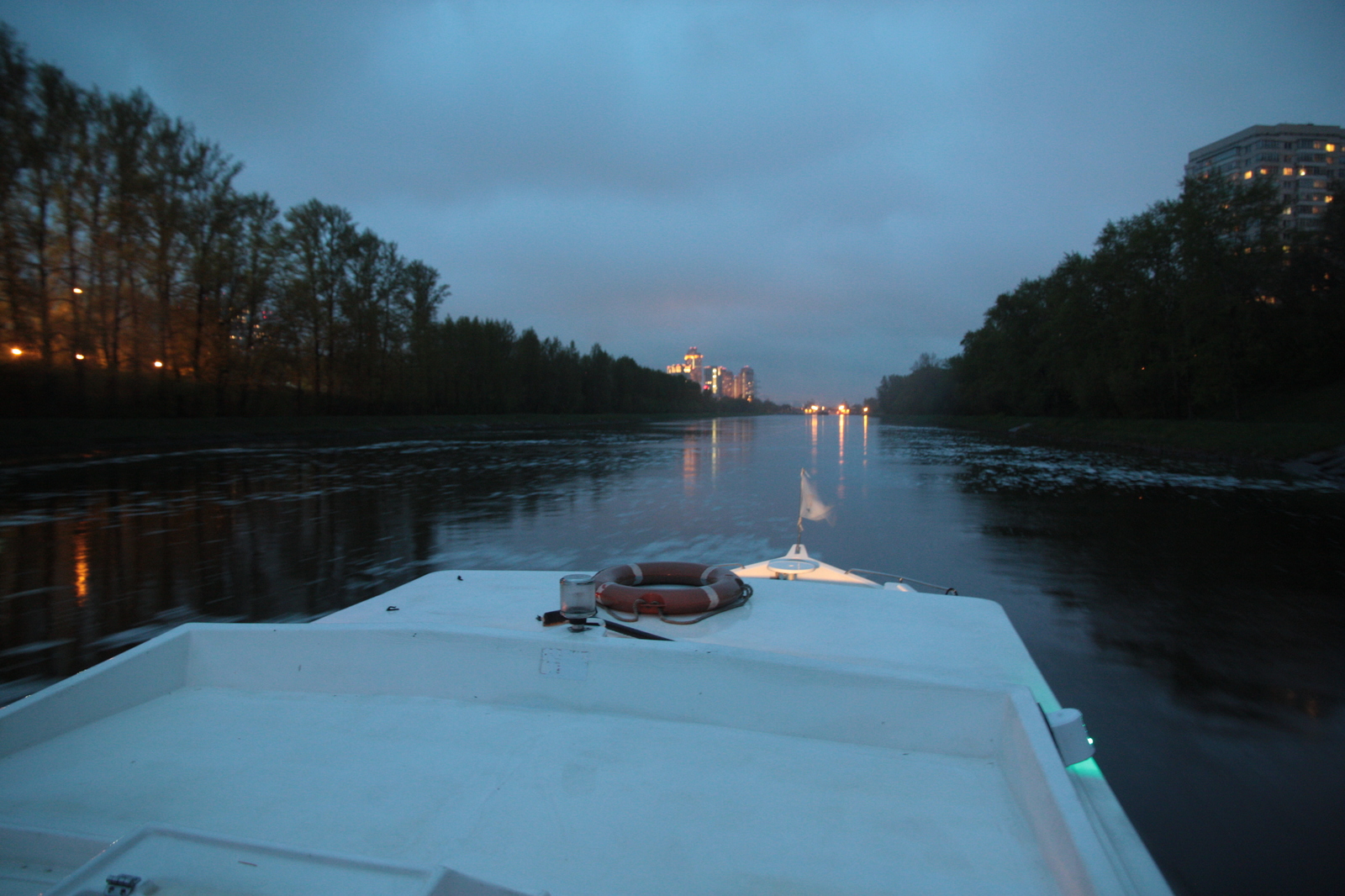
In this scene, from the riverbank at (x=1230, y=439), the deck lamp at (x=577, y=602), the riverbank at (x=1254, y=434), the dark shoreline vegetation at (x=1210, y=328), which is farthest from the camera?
the dark shoreline vegetation at (x=1210, y=328)

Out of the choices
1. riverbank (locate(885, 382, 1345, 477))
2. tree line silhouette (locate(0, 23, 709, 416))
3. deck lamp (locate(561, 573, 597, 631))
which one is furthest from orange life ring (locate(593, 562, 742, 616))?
tree line silhouette (locate(0, 23, 709, 416))

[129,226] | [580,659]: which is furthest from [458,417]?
[580,659]

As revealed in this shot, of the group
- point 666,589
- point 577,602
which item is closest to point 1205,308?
point 666,589

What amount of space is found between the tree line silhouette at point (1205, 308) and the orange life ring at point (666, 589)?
3995 cm

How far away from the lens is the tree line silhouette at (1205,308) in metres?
33.9

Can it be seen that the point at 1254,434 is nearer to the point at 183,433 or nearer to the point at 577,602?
the point at 577,602

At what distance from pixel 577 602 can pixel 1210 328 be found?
140 ft

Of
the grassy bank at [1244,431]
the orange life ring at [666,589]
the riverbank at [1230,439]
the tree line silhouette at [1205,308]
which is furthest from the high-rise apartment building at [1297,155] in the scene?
the orange life ring at [666,589]

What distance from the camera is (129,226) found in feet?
101

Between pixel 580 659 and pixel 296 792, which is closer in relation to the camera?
pixel 296 792

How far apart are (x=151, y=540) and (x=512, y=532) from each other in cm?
499

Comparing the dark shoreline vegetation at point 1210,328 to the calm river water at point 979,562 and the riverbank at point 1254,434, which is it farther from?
the calm river water at point 979,562

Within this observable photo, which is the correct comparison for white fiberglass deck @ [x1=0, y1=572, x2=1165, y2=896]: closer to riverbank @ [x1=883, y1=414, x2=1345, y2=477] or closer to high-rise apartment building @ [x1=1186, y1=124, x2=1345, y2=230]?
riverbank @ [x1=883, y1=414, x2=1345, y2=477]

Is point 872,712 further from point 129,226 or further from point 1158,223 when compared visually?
point 1158,223
